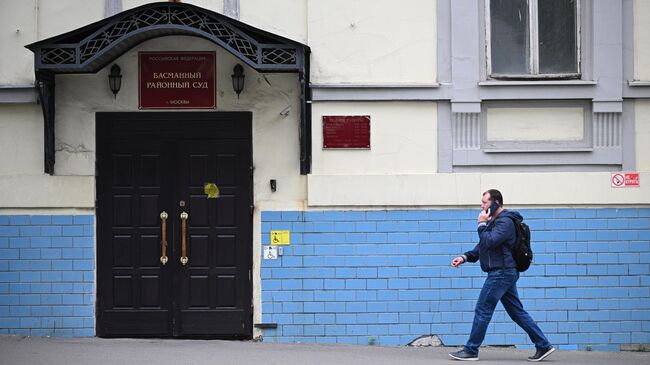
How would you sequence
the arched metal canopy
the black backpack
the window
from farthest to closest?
1. the window
2. the arched metal canopy
3. the black backpack

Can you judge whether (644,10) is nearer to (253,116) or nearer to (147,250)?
(253,116)

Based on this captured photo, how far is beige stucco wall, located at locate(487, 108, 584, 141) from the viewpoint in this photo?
11.9m

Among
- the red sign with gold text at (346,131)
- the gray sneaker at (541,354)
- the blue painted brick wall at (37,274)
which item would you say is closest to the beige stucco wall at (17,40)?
the blue painted brick wall at (37,274)

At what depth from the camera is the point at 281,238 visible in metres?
11.8

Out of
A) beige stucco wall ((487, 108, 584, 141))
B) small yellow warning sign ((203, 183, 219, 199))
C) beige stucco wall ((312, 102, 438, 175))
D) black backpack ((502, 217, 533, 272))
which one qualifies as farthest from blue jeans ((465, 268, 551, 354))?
small yellow warning sign ((203, 183, 219, 199))

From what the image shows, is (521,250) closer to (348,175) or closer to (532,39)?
(348,175)

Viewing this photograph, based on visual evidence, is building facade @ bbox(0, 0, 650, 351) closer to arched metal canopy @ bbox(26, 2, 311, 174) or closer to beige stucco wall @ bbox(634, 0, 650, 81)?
beige stucco wall @ bbox(634, 0, 650, 81)

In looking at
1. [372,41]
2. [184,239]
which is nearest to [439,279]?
[372,41]

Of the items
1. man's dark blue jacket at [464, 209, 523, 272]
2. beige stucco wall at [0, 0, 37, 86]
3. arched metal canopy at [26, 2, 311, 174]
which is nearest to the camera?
man's dark blue jacket at [464, 209, 523, 272]

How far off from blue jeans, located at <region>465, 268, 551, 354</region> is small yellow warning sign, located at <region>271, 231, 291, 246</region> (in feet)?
8.53

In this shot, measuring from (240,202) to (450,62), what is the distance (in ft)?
10.2

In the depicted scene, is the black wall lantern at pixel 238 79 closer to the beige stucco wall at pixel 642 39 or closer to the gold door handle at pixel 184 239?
the gold door handle at pixel 184 239

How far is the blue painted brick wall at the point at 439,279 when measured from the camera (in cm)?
1174

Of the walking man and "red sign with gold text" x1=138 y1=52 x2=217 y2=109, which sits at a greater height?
"red sign with gold text" x1=138 y1=52 x2=217 y2=109
